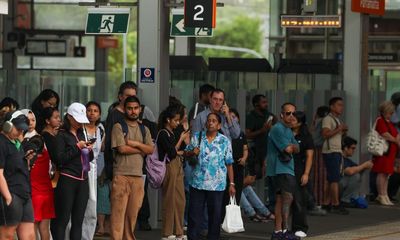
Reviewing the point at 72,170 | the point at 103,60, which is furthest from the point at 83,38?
the point at 72,170

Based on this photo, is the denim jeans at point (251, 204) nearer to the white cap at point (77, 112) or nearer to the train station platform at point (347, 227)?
the train station platform at point (347, 227)

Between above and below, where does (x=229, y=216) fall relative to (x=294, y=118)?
below

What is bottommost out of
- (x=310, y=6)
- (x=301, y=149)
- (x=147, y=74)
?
(x=301, y=149)

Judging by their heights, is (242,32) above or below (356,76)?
above

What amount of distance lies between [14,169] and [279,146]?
15.5 ft

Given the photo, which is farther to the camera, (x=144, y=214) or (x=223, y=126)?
(x=144, y=214)

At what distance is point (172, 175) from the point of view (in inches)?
621

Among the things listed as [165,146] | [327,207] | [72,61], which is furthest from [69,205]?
[72,61]

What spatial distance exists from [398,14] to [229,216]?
17733 mm

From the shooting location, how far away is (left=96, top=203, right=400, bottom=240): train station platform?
54.9ft

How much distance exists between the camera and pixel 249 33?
299 feet

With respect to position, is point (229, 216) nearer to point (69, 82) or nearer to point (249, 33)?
point (69, 82)

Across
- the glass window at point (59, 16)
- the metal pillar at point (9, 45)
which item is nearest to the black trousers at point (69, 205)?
the metal pillar at point (9, 45)

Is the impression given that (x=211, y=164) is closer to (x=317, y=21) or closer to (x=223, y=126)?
(x=223, y=126)
